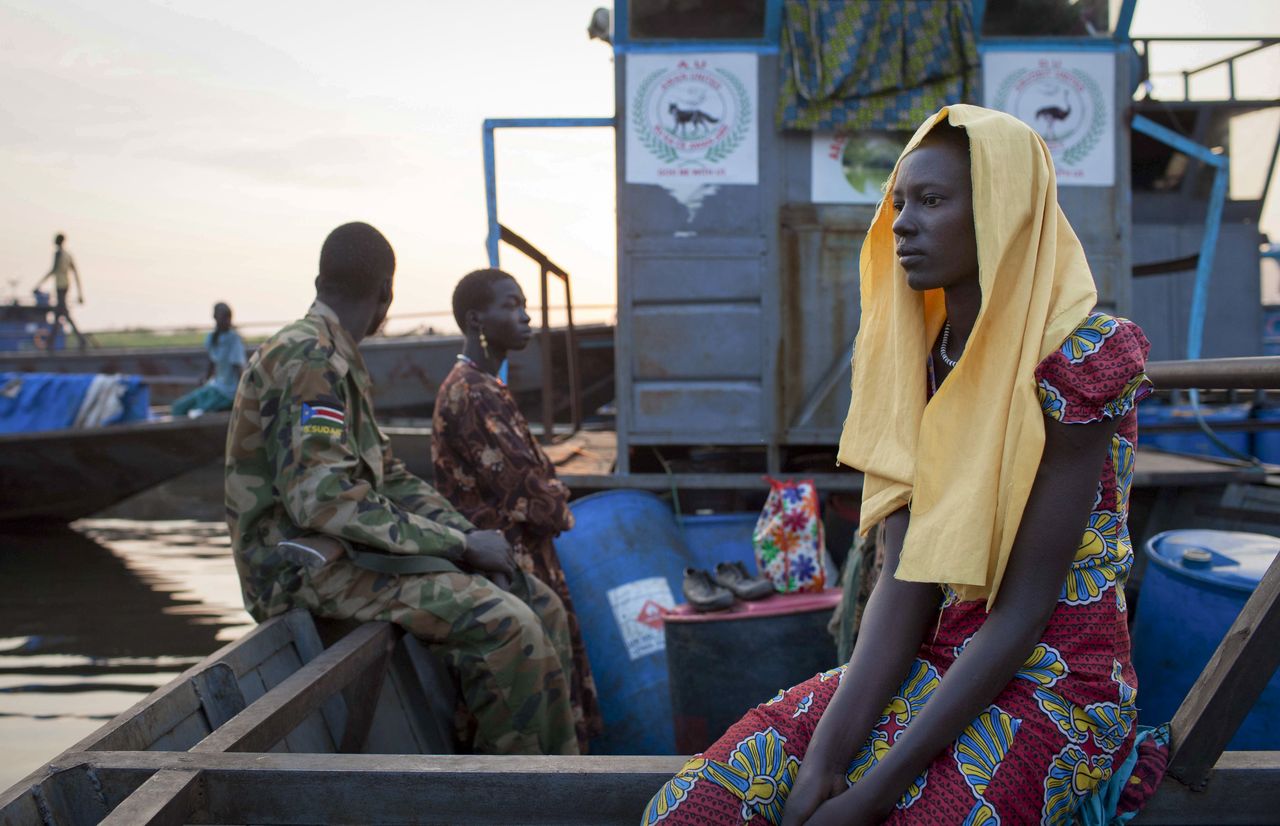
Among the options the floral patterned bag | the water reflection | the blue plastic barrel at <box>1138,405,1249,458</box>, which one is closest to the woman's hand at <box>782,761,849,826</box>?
the floral patterned bag

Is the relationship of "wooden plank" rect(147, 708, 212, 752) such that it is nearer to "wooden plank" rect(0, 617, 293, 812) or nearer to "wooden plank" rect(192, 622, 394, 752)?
"wooden plank" rect(0, 617, 293, 812)

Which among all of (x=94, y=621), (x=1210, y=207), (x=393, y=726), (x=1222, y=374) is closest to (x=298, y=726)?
(x=393, y=726)

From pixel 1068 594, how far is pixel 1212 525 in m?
4.48

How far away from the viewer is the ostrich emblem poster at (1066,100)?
19.0 ft

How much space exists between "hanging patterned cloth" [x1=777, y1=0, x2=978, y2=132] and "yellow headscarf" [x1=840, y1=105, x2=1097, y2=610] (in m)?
4.35

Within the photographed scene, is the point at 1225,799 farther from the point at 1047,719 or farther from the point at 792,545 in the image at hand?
the point at 792,545

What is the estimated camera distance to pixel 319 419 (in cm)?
281

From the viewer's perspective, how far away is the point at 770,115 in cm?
582

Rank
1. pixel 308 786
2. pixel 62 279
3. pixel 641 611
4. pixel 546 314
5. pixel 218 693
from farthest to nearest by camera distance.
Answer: pixel 62 279, pixel 546 314, pixel 641 611, pixel 218 693, pixel 308 786

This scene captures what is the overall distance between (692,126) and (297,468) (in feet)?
→ 12.4

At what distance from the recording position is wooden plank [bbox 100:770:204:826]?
5.02 ft

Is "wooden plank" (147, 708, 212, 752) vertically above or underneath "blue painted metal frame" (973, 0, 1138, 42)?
underneath

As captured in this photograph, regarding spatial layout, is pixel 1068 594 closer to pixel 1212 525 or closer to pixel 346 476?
pixel 346 476

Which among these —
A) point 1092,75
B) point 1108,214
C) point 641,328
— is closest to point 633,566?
point 641,328
